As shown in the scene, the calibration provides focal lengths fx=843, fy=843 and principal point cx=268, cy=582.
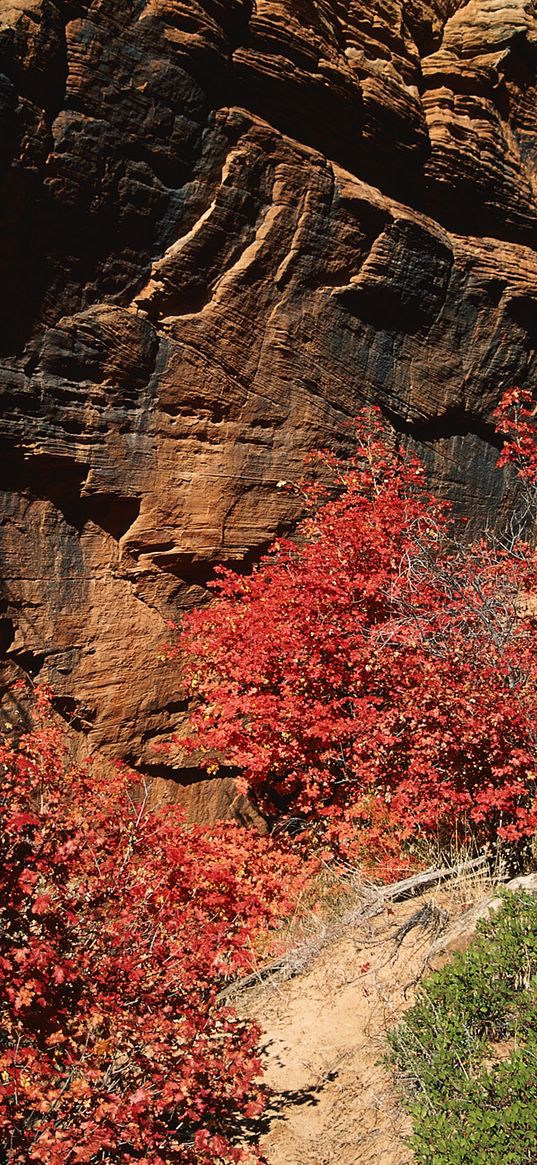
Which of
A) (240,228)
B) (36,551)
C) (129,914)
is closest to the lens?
(129,914)

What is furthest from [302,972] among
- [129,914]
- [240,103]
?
[240,103]

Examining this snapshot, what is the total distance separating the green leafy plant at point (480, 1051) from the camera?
3590 mm

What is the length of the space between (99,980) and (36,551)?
17.7 feet

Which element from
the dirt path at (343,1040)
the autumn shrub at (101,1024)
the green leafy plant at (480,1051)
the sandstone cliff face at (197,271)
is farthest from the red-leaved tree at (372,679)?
the autumn shrub at (101,1024)

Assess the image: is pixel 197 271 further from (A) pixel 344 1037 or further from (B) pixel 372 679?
(A) pixel 344 1037

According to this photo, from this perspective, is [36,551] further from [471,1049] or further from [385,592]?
[471,1049]

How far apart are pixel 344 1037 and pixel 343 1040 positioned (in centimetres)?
2

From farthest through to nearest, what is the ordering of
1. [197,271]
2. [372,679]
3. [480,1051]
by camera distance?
[197,271]
[372,679]
[480,1051]

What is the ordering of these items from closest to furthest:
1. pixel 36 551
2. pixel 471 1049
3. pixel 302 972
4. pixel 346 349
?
pixel 471 1049 < pixel 302 972 < pixel 36 551 < pixel 346 349

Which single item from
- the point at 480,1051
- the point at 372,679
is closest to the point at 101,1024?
the point at 480,1051

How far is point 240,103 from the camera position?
9.46 m

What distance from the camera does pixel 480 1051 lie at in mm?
4219

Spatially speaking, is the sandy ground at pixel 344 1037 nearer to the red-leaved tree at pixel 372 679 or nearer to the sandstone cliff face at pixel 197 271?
the red-leaved tree at pixel 372 679

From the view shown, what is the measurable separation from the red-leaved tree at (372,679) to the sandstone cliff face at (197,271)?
32.3 inches
